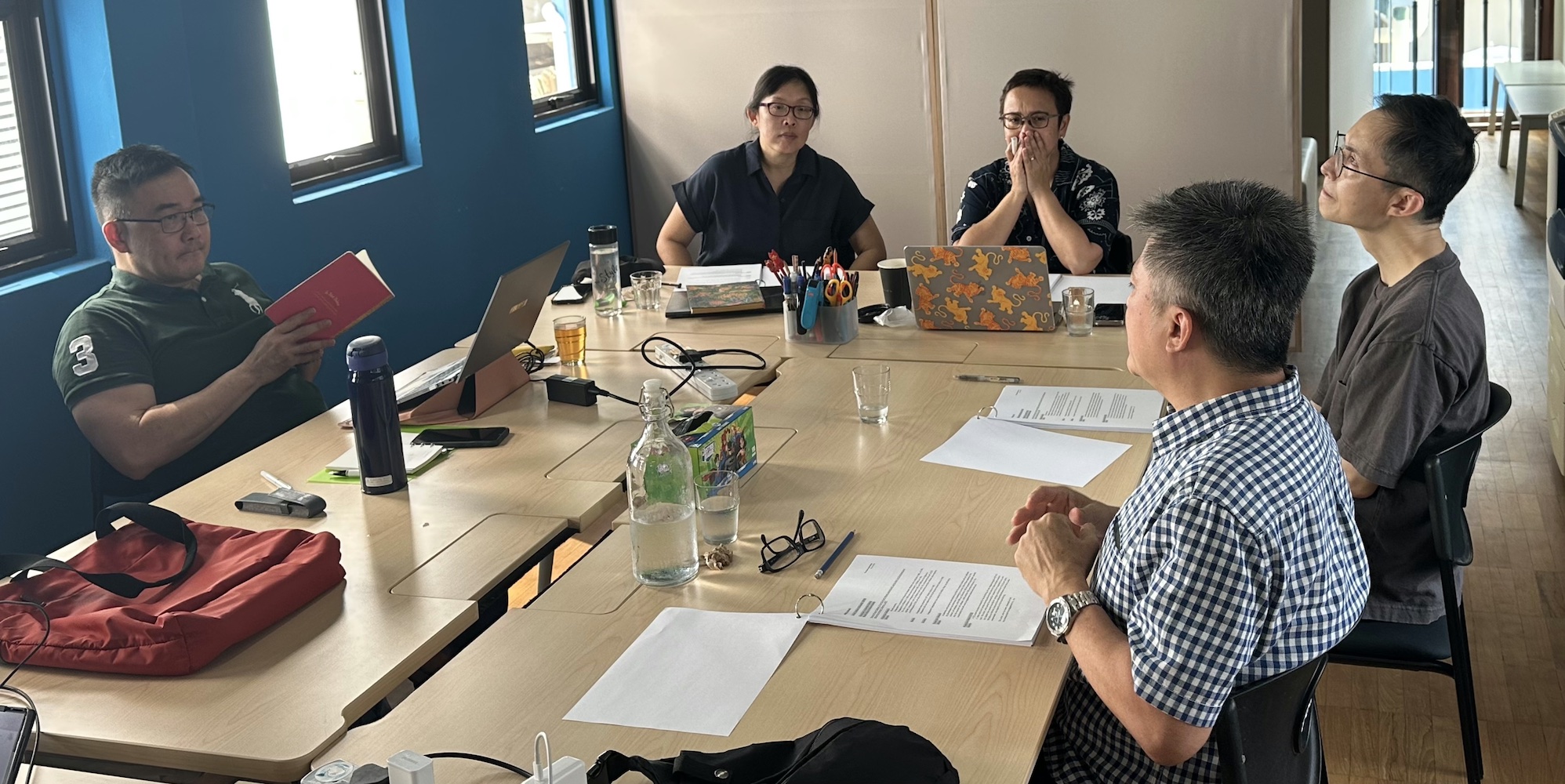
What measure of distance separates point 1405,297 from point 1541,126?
271 inches

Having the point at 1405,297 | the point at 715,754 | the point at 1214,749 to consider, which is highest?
the point at 1405,297

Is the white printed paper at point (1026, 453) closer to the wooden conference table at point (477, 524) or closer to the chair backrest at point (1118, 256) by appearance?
the wooden conference table at point (477, 524)

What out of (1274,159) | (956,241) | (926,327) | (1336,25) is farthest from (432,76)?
(1336,25)

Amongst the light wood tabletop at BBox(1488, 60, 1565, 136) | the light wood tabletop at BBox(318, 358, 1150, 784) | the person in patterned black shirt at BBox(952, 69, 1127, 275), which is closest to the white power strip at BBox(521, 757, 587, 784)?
the light wood tabletop at BBox(318, 358, 1150, 784)

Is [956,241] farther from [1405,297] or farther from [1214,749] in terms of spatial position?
[1214,749]

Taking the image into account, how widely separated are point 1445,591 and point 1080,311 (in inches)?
42.0

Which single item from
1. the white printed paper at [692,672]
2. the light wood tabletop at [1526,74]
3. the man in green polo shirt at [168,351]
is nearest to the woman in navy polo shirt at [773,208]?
the man in green polo shirt at [168,351]

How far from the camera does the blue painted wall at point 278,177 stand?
3232 millimetres

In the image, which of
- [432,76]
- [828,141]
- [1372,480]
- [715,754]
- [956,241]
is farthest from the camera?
[828,141]

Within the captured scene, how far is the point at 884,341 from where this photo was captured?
3193 millimetres

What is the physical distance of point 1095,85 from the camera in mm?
5129

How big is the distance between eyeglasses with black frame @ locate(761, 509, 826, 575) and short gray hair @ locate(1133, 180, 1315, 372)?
672mm

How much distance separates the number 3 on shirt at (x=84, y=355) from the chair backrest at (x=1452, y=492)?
8.10 ft

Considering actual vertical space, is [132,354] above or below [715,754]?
above
